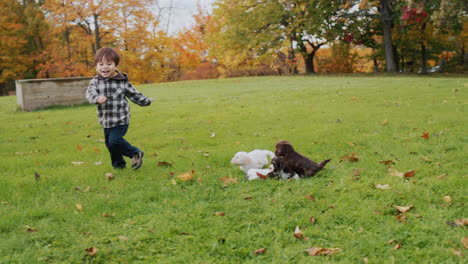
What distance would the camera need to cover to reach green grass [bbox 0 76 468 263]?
2.84 metres

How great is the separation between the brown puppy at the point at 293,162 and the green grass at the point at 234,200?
0.12 m

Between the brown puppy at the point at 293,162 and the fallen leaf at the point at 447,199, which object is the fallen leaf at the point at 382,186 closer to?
the fallen leaf at the point at 447,199

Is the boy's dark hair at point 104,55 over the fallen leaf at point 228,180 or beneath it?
over

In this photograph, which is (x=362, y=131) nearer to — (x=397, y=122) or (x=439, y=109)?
(x=397, y=122)

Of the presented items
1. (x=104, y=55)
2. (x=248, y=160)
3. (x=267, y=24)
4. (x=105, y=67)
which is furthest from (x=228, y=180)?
(x=267, y=24)

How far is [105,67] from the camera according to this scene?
4.55m

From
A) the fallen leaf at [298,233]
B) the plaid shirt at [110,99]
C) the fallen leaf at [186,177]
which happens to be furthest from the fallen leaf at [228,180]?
the plaid shirt at [110,99]

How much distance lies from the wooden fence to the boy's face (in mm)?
8981

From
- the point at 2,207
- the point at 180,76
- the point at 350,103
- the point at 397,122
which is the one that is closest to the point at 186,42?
the point at 180,76

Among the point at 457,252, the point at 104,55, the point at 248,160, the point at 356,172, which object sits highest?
the point at 104,55

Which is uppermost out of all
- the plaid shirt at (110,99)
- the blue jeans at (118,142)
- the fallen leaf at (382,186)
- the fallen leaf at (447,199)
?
the plaid shirt at (110,99)

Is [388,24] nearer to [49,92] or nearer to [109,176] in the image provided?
[49,92]

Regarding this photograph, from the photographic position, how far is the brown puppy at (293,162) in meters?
4.25

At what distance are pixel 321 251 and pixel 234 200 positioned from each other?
1255mm
